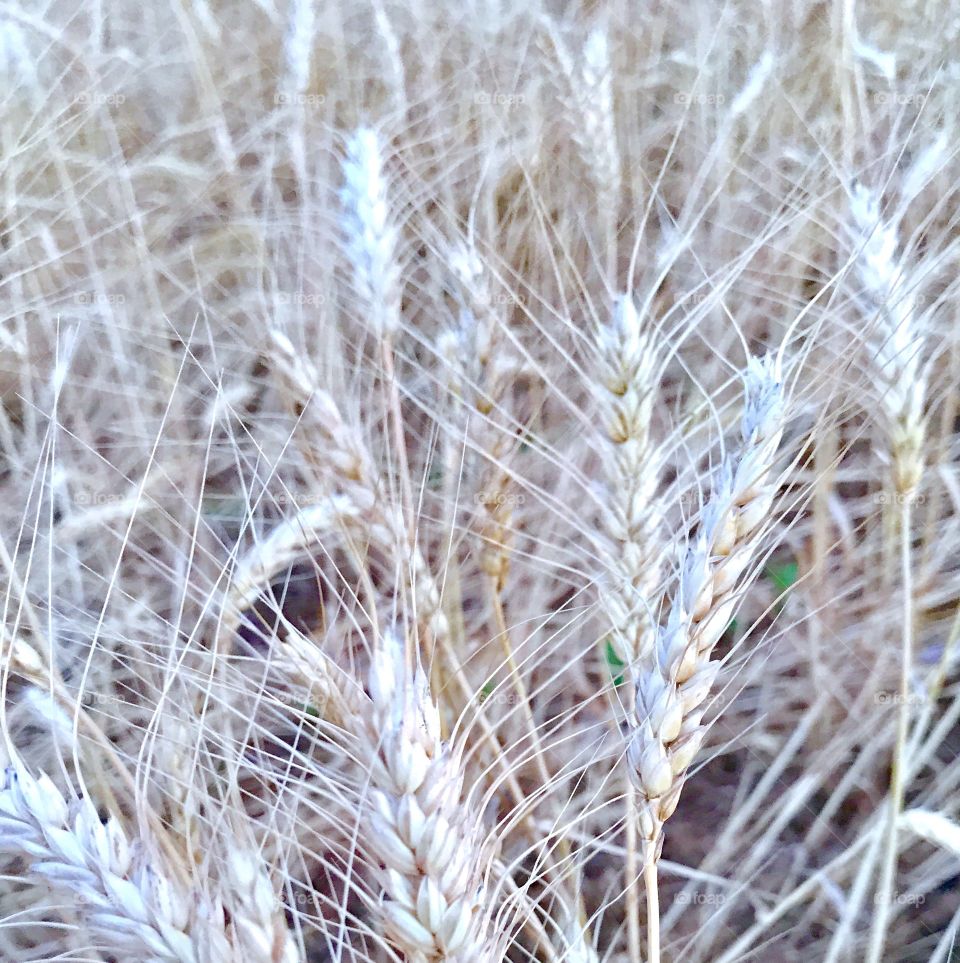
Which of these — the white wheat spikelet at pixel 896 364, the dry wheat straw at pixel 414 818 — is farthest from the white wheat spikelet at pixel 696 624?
the white wheat spikelet at pixel 896 364

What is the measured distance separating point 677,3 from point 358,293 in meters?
1.00

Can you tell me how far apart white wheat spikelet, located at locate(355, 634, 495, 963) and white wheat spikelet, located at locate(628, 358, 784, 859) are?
0.12m

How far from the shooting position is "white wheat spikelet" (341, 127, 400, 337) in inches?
26.7

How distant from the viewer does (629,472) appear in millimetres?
556

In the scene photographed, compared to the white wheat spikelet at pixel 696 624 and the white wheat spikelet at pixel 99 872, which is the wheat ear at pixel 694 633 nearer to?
the white wheat spikelet at pixel 696 624

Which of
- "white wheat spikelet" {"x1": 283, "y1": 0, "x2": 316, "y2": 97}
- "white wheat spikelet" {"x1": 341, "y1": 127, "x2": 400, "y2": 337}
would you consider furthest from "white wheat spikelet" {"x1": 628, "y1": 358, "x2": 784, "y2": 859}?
"white wheat spikelet" {"x1": 283, "y1": 0, "x2": 316, "y2": 97}

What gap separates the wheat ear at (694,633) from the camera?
0.42 m

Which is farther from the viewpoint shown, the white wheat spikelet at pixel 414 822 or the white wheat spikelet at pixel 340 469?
the white wheat spikelet at pixel 340 469

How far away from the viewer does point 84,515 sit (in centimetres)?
78

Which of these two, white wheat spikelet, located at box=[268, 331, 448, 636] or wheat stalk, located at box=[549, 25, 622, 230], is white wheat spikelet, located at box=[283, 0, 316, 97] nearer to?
wheat stalk, located at box=[549, 25, 622, 230]

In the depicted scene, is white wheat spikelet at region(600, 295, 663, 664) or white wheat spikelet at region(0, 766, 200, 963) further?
white wheat spikelet at region(600, 295, 663, 664)

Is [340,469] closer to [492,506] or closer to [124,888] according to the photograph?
[492,506]

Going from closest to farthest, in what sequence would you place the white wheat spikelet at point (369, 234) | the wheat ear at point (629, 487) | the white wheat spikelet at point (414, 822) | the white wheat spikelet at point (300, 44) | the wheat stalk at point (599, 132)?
1. the white wheat spikelet at point (414, 822)
2. the wheat ear at point (629, 487)
3. the white wheat spikelet at point (369, 234)
4. the wheat stalk at point (599, 132)
5. the white wheat spikelet at point (300, 44)

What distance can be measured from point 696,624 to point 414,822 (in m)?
0.19
